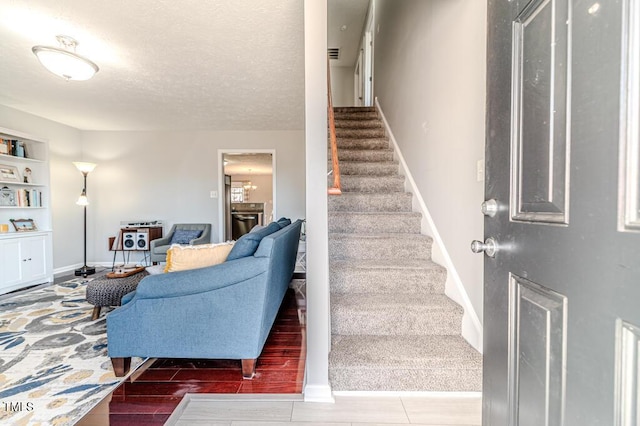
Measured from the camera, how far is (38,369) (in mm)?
1904

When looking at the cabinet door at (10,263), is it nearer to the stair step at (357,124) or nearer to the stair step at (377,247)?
the stair step at (377,247)

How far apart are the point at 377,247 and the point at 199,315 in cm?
142

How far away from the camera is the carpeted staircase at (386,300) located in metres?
1.58

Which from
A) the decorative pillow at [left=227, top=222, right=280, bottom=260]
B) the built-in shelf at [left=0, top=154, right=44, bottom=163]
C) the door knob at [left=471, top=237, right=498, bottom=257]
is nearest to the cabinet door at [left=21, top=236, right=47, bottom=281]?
the built-in shelf at [left=0, top=154, right=44, bottom=163]

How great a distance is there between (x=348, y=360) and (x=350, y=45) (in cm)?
613

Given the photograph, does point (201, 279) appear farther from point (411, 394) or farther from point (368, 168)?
point (368, 168)

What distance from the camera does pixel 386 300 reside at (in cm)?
196

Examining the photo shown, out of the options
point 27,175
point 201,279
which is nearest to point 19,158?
point 27,175

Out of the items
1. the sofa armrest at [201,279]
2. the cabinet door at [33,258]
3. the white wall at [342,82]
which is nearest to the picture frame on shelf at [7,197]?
the cabinet door at [33,258]

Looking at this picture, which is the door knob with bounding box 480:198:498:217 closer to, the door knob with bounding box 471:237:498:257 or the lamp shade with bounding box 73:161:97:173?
the door knob with bounding box 471:237:498:257

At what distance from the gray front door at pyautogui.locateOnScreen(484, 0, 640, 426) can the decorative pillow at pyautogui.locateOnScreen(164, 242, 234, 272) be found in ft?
5.72

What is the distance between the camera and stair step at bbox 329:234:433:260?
233cm

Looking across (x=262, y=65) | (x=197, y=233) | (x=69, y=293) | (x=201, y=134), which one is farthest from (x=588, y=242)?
(x=201, y=134)

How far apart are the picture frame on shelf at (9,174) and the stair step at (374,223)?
14.4ft
